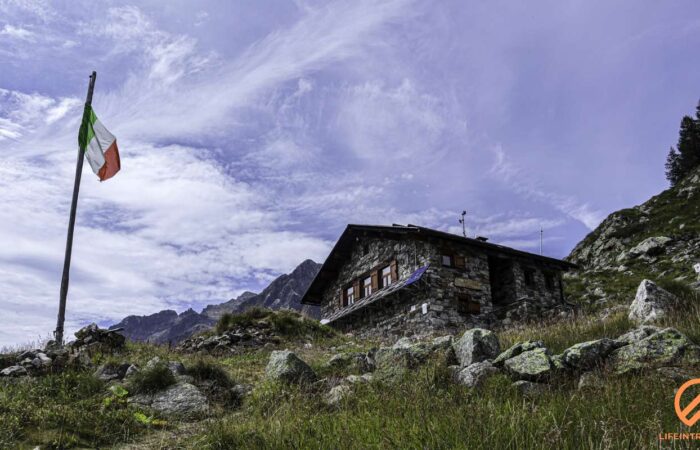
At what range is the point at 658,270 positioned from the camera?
33656 mm

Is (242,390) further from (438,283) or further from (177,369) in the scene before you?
(438,283)

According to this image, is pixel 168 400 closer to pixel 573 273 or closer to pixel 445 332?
pixel 445 332

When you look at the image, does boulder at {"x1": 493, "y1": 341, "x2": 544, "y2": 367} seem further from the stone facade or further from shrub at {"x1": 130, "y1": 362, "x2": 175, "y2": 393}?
the stone facade

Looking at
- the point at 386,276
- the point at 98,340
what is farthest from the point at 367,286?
the point at 98,340

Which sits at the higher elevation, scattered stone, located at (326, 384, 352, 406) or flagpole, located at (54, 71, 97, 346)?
flagpole, located at (54, 71, 97, 346)

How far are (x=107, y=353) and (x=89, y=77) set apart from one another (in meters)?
8.27

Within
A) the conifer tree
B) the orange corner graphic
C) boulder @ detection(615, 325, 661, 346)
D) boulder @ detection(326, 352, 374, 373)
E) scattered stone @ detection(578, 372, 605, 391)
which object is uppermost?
the conifer tree

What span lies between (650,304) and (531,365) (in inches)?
269

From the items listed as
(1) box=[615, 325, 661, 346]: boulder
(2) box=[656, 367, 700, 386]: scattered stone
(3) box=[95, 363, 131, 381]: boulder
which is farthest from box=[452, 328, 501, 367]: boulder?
(3) box=[95, 363, 131, 381]: boulder

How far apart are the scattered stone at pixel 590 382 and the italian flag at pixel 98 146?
44.5ft

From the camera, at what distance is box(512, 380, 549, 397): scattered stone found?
623 centimetres

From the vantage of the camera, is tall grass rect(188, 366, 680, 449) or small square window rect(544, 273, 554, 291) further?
small square window rect(544, 273, 554, 291)

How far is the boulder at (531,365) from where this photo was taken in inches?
270

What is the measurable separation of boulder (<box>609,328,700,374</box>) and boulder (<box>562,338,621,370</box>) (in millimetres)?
143
